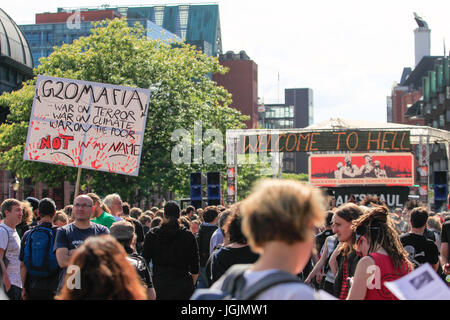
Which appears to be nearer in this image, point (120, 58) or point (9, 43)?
point (120, 58)

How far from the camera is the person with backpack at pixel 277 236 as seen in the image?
262 cm

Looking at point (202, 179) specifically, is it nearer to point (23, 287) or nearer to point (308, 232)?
point (23, 287)

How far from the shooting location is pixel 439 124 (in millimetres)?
91625

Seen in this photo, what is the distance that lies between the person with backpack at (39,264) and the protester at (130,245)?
1.23 metres

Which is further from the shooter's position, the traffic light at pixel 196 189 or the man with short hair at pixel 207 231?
the traffic light at pixel 196 189

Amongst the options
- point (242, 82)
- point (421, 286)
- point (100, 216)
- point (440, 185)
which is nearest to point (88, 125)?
point (100, 216)

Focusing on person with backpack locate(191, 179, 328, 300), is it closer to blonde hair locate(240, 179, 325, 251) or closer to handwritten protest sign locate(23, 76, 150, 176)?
blonde hair locate(240, 179, 325, 251)

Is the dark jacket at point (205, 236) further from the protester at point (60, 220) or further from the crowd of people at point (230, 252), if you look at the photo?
the protester at point (60, 220)

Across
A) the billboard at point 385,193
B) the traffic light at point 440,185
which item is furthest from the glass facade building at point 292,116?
the traffic light at point 440,185

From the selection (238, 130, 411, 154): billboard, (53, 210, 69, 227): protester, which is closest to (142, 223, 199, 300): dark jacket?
(53, 210, 69, 227): protester

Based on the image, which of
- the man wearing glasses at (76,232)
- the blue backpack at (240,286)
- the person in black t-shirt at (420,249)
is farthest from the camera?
the person in black t-shirt at (420,249)

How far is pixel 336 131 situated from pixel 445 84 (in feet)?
220

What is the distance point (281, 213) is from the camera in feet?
8.71
